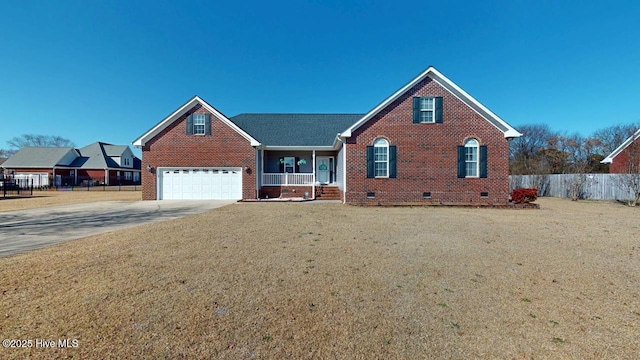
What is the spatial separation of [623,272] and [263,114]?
2172cm

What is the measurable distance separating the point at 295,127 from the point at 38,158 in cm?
3978

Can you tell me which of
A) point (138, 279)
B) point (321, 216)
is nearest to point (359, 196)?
point (321, 216)

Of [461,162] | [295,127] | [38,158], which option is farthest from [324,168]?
[38,158]

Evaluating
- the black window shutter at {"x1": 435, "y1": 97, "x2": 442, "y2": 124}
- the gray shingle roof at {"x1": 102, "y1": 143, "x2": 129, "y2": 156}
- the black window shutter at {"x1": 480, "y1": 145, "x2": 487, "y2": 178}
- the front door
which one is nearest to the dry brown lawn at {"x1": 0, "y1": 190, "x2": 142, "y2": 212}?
the front door

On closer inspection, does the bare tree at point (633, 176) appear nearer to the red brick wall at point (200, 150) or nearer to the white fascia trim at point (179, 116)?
the white fascia trim at point (179, 116)

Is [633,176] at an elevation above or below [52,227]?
above

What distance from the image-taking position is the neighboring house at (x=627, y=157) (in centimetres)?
1599

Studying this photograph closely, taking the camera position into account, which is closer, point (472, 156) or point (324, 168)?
point (472, 156)

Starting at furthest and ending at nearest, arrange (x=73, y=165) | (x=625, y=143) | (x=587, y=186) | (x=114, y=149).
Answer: (x=114, y=149) → (x=73, y=165) → (x=625, y=143) → (x=587, y=186)

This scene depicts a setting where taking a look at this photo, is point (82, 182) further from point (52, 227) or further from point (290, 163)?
point (52, 227)

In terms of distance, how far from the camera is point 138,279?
4016 mm

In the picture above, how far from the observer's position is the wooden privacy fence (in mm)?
17562

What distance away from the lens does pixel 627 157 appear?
60.4 ft

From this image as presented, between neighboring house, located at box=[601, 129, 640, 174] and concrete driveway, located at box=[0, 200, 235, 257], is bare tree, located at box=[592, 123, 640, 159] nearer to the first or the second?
neighboring house, located at box=[601, 129, 640, 174]
